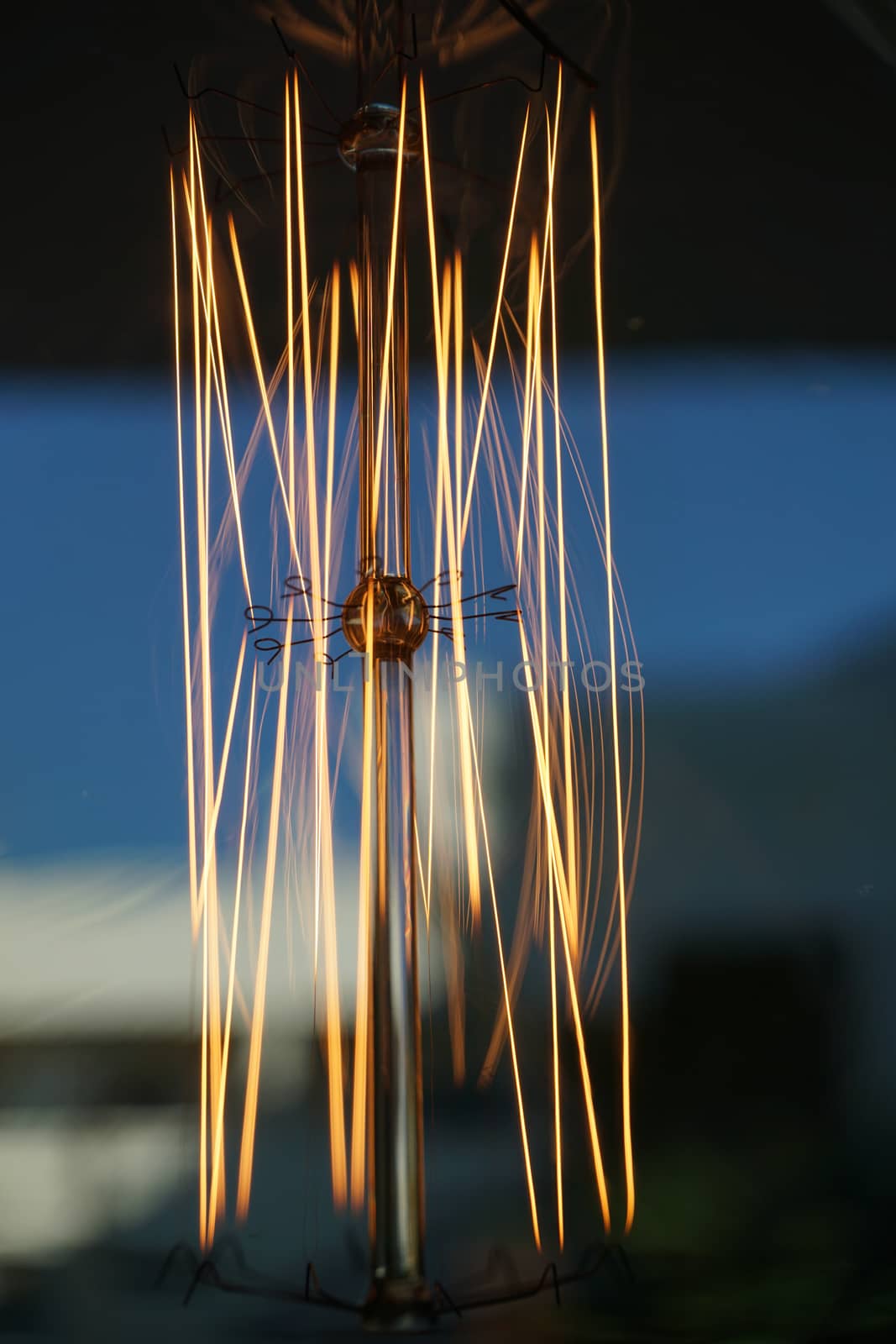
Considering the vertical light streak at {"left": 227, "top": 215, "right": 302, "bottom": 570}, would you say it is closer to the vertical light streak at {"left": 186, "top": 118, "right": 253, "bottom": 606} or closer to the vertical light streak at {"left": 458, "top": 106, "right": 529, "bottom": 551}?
the vertical light streak at {"left": 186, "top": 118, "right": 253, "bottom": 606}

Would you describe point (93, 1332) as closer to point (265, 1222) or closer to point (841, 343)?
point (265, 1222)

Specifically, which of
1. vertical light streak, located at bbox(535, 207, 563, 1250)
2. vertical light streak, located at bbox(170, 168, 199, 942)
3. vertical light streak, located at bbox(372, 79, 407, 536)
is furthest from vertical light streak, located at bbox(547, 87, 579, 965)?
vertical light streak, located at bbox(170, 168, 199, 942)

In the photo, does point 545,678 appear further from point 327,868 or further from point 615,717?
point 327,868

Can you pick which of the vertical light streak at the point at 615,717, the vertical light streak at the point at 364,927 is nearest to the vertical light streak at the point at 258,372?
the vertical light streak at the point at 364,927

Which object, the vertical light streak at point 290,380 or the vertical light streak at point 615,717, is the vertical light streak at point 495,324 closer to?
the vertical light streak at point 615,717

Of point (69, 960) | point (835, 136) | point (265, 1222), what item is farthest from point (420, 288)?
point (265, 1222)

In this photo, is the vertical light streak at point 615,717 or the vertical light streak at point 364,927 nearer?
the vertical light streak at point 364,927
